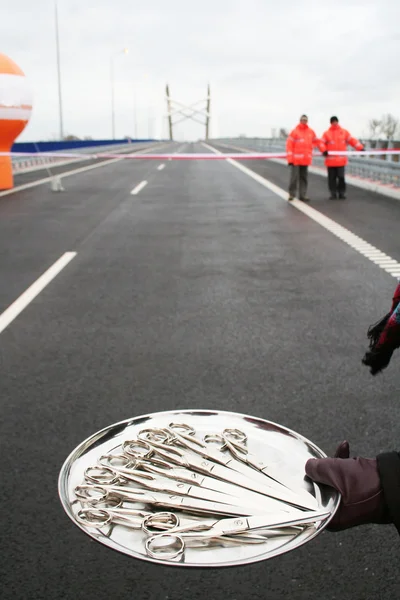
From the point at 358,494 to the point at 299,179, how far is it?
13889mm

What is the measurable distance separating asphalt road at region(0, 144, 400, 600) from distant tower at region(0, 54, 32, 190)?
7.48m

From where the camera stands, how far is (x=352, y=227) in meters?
11.2

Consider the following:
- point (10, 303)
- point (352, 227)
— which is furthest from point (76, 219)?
point (10, 303)

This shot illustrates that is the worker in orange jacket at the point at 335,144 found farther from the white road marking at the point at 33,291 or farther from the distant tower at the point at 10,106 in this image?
the white road marking at the point at 33,291

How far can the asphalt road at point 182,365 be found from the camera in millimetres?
2342

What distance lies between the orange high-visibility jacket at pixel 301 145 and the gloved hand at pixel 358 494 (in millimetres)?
13461

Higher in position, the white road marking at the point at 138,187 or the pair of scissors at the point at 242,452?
the white road marking at the point at 138,187

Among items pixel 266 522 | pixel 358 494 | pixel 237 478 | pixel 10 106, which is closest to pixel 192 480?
pixel 237 478

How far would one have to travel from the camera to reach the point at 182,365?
176 inches

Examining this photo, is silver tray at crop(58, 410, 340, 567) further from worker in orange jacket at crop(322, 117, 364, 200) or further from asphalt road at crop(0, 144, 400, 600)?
worker in orange jacket at crop(322, 117, 364, 200)

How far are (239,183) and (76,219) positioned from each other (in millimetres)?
9432

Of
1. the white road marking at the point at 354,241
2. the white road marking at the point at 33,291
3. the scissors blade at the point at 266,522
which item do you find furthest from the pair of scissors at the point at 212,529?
the white road marking at the point at 354,241

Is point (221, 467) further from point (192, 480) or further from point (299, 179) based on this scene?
point (299, 179)

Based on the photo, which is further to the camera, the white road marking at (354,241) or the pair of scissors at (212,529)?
the white road marking at (354,241)
